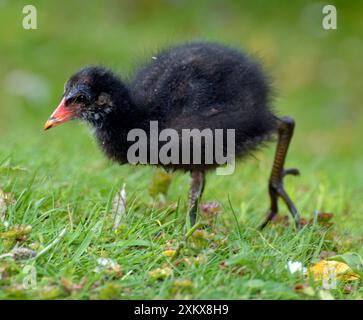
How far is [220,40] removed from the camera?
6.45 meters

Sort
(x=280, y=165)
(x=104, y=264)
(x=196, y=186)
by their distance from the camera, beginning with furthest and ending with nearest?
(x=280, y=165), (x=196, y=186), (x=104, y=264)

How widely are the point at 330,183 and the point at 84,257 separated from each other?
2758 millimetres

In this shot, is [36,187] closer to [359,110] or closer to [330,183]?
[330,183]

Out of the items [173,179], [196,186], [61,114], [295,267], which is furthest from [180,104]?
[173,179]

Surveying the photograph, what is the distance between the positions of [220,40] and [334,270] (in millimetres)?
3631

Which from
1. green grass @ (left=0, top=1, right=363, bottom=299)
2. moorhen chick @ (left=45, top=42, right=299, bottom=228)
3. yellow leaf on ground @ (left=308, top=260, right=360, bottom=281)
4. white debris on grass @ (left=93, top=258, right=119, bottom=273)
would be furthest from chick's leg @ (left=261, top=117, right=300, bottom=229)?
white debris on grass @ (left=93, top=258, right=119, bottom=273)

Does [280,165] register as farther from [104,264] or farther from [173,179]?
[104,264]

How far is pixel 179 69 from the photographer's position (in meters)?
3.60

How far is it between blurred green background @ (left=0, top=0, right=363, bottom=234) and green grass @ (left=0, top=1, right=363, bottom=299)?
0.06ft

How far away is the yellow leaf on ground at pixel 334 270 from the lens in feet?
10.1

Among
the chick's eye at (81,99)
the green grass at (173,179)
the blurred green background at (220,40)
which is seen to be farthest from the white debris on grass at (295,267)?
the blurred green background at (220,40)

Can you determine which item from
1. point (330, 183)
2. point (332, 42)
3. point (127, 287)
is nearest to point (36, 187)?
point (127, 287)

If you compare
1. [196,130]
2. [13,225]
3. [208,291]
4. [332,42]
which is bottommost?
[208,291]

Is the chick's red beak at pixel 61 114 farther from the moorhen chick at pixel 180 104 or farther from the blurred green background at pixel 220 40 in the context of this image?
→ the blurred green background at pixel 220 40
